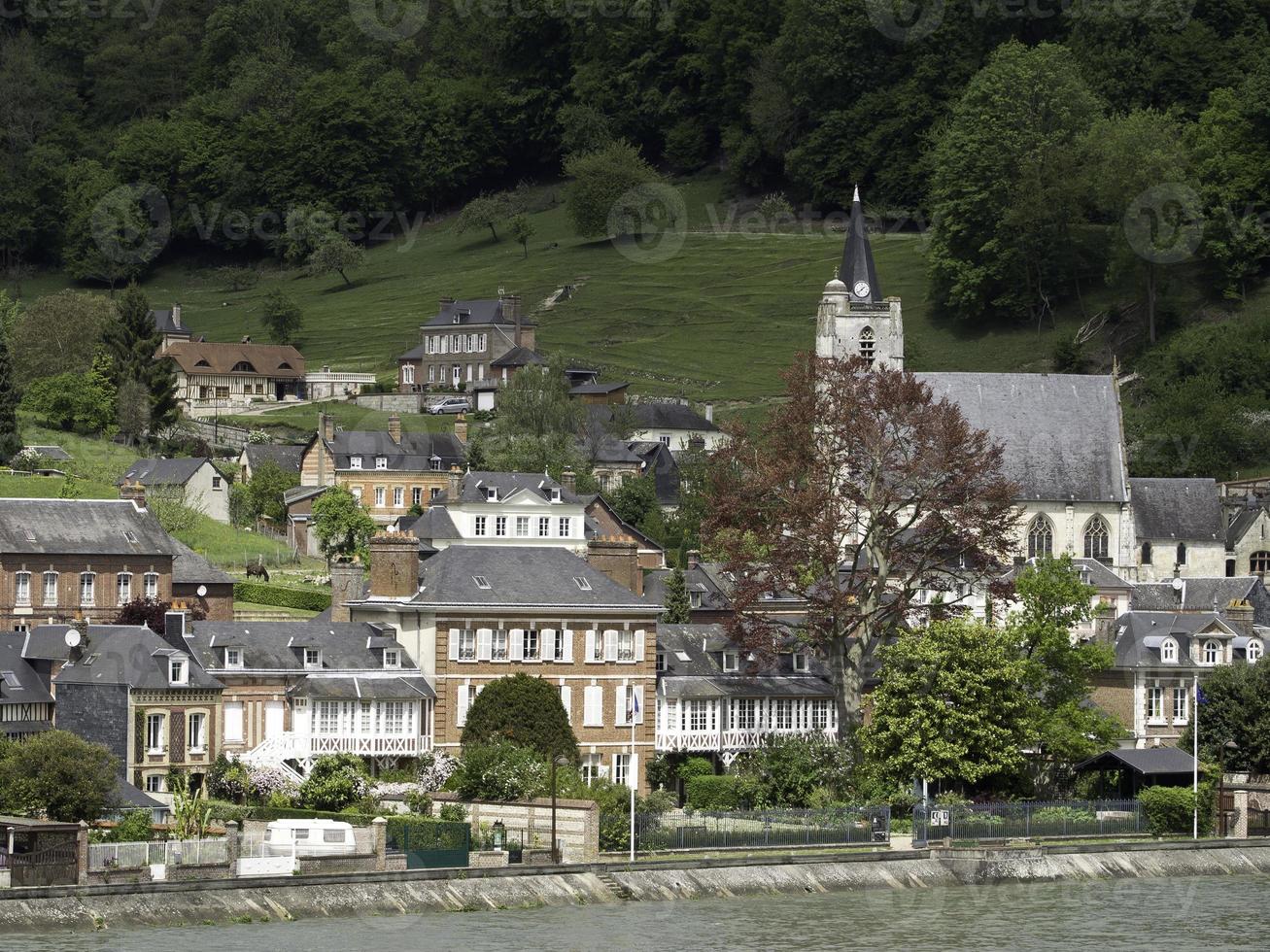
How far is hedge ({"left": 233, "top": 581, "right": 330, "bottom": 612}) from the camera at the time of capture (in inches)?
3388

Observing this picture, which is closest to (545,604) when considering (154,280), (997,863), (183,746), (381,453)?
(183,746)

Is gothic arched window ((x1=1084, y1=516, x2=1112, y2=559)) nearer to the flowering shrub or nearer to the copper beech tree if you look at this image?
the copper beech tree

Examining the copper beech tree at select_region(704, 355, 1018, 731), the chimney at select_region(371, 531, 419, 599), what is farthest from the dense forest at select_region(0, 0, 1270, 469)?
the chimney at select_region(371, 531, 419, 599)

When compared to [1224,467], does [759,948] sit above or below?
below

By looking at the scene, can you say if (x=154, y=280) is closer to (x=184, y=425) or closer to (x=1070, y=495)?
(x=184, y=425)

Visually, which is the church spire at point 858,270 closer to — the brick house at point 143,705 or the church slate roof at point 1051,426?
the church slate roof at point 1051,426

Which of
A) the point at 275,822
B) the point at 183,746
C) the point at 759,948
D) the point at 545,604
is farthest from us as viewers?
the point at 545,604

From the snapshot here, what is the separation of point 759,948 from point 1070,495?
51.0 meters

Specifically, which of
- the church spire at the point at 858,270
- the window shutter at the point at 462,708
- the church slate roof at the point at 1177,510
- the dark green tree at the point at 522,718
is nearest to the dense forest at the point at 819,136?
the church slate roof at the point at 1177,510

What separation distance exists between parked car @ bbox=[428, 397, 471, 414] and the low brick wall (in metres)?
74.5

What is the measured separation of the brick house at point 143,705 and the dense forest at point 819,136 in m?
56.7

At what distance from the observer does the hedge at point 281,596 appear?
8606cm

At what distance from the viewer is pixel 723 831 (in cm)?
6025

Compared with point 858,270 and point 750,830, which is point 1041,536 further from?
point 750,830
